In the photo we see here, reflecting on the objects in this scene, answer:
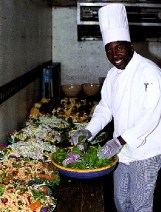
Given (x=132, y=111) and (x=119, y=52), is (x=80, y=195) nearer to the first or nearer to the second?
(x=132, y=111)

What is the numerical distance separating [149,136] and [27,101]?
7.39ft

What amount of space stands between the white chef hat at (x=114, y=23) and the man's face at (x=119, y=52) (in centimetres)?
4

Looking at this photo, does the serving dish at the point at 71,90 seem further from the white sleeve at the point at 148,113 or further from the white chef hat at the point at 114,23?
the white sleeve at the point at 148,113

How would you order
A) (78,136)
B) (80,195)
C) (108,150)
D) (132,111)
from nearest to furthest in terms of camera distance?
(80,195)
(108,150)
(132,111)
(78,136)

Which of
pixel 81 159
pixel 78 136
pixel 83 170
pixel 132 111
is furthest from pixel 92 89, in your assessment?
pixel 83 170

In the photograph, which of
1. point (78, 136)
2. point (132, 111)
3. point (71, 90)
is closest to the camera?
point (132, 111)

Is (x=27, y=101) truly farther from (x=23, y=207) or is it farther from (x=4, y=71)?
(x=23, y=207)

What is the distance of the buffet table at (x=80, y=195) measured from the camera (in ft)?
6.30

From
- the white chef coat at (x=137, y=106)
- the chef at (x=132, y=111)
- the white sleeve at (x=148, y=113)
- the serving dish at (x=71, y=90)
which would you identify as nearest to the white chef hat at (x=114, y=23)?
the chef at (x=132, y=111)

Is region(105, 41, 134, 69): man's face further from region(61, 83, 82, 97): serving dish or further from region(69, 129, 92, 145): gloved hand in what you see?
region(61, 83, 82, 97): serving dish

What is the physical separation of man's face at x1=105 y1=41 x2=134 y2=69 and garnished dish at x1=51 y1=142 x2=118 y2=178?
0.69 meters

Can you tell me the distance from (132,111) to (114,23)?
2.22 feet

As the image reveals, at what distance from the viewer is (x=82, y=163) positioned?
87.1 inches

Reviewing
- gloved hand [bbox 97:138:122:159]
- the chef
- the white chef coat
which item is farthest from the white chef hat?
gloved hand [bbox 97:138:122:159]
